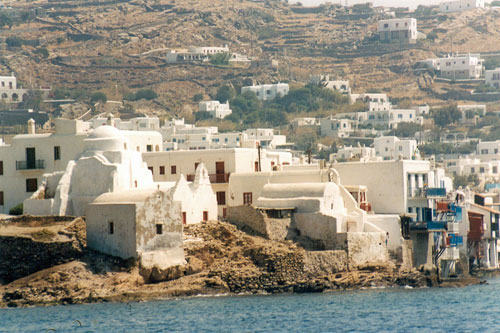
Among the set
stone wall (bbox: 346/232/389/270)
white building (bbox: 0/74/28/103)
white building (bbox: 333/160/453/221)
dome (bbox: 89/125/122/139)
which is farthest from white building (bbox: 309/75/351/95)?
stone wall (bbox: 346/232/389/270)

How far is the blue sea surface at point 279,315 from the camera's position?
49.7 meters

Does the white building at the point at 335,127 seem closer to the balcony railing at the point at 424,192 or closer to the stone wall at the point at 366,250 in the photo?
the balcony railing at the point at 424,192

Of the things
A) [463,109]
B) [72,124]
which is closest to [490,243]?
[72,124]

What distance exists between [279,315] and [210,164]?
1757 centimetres

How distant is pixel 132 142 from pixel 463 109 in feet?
379

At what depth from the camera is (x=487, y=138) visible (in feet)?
553

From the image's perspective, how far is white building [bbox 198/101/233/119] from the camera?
176m

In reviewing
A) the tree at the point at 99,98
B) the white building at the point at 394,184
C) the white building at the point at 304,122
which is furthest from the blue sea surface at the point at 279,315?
the tree at the point at 99,98

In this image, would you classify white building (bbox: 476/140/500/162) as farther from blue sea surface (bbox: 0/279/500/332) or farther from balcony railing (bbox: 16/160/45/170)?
blue sea surface (bbox: 0/279/500/332)

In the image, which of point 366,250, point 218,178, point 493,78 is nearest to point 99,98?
point 493,78

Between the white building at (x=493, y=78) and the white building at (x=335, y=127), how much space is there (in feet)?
137

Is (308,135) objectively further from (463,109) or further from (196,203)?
(196,203)

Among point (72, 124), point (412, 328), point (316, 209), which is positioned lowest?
point (412, 328)

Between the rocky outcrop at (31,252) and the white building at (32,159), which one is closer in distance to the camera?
the rocky outcrop at (31,252)
